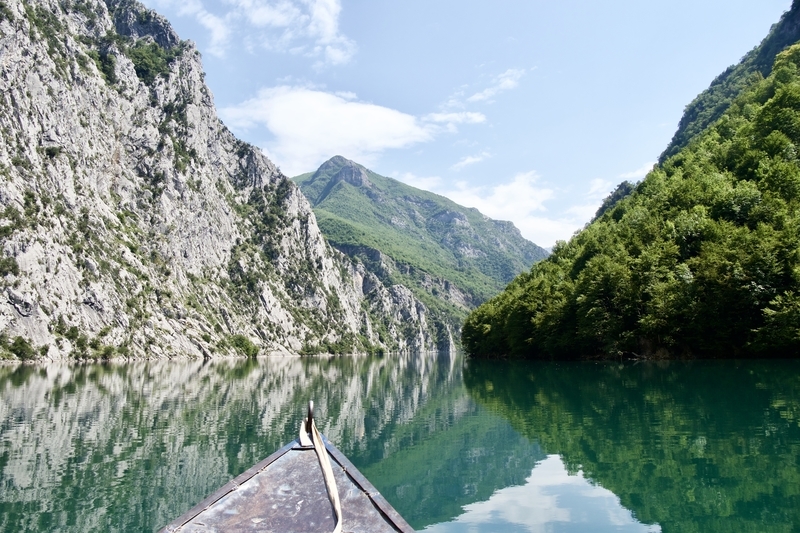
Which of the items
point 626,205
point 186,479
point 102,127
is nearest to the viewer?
point 186,479

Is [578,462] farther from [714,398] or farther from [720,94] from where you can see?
[720,94]

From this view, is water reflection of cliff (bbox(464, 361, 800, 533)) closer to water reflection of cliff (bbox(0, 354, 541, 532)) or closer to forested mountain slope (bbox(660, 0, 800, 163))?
water reflection of cliff (bbox(0, 354, 541, 532))

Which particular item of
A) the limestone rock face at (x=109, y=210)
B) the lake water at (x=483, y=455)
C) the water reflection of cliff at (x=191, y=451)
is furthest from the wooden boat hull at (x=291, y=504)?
the limestone rock face at (x=109, y=210)

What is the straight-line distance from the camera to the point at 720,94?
534ft

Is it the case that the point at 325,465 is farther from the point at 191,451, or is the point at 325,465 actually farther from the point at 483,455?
the point at 191,451

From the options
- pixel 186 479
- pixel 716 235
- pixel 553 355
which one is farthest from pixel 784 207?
pixel 186 479

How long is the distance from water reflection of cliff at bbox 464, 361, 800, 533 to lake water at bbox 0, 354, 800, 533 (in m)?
0.07

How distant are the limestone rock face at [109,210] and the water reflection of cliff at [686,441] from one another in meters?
101

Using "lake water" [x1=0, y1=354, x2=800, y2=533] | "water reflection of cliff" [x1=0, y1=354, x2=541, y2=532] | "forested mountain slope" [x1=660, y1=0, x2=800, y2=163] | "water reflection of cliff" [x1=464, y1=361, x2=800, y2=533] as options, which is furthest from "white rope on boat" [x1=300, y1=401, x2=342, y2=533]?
"forested mountain slope" [x1=660, y1=0, x2=800, y2=163]

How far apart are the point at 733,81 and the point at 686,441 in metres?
180

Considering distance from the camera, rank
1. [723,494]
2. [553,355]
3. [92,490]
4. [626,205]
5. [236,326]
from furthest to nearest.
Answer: [236,326] < [626,205] < [553,355] < [92,490] < [723,494]

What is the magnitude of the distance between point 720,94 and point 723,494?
182 m

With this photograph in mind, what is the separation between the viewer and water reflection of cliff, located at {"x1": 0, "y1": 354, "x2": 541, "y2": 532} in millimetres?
14242

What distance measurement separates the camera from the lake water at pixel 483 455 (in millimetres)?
12820
